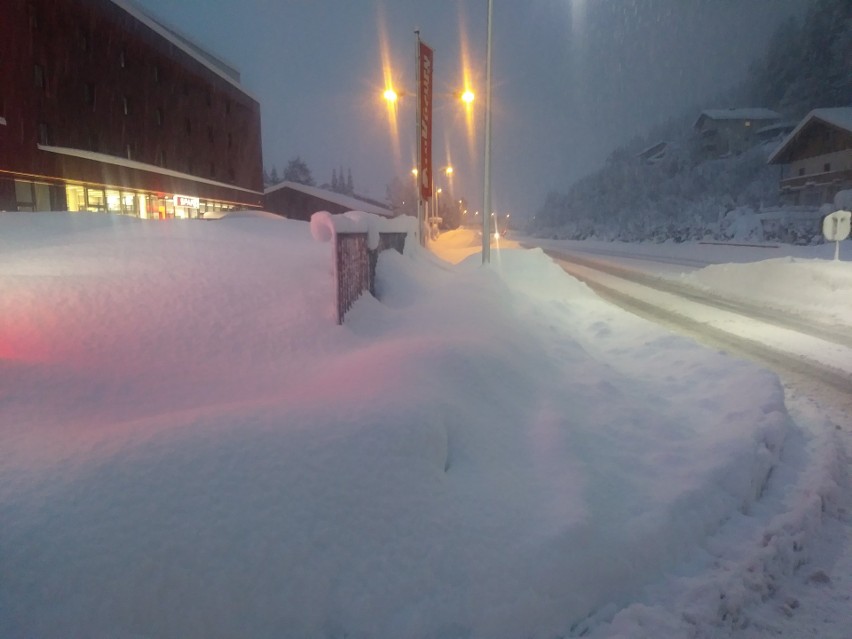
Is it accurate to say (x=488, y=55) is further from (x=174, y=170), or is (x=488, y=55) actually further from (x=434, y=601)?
(x=174, y=170)

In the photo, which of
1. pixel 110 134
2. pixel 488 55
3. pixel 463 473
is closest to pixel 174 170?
pixel 110 134

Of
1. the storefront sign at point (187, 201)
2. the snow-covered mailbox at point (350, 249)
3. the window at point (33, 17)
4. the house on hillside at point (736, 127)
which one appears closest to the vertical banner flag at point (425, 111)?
the snow-covered mailbox at point (350, 249)

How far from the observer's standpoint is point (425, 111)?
19.0 metres

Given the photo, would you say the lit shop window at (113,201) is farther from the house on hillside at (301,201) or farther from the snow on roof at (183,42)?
the house on hillside at (301,201)

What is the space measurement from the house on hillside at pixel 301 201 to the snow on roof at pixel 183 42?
7.77 m

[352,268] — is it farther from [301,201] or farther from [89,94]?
[301,201]

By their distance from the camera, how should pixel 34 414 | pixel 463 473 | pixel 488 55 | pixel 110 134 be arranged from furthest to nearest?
pixel 110 134 < pixel 488 55 < pixel 34 414 < pixel 463 473

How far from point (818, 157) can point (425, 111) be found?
3197cm

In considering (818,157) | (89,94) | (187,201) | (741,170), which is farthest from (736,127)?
(89,94)

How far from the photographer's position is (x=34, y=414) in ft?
13.4

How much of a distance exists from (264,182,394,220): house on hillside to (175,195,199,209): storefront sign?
10601 mm

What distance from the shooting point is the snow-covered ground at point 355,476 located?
8.81 feet

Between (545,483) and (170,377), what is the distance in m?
A: 3.45

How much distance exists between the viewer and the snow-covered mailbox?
628cm
